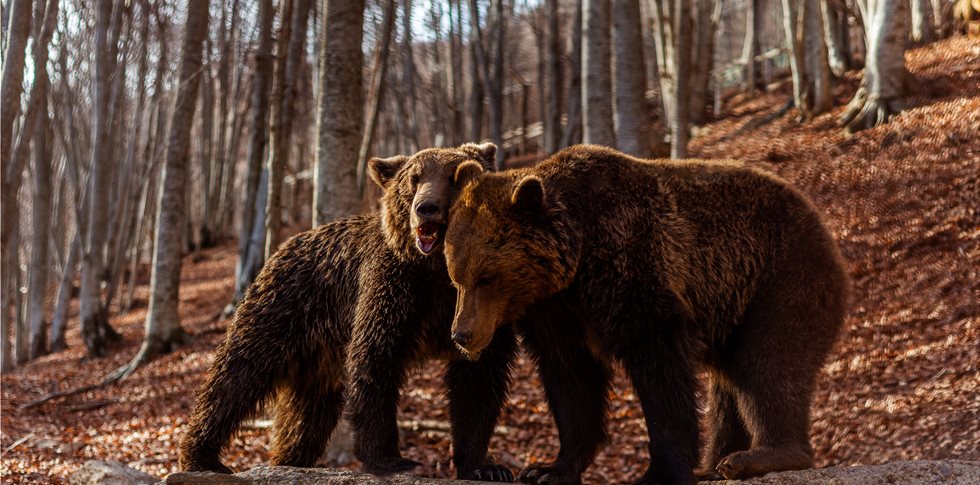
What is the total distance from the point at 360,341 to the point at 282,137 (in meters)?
9.75

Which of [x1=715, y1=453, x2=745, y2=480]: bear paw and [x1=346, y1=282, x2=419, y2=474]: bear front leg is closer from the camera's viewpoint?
[x1=715, y1=453, x2=745, y2=480]: bear paw

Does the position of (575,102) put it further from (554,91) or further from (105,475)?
(105,475)

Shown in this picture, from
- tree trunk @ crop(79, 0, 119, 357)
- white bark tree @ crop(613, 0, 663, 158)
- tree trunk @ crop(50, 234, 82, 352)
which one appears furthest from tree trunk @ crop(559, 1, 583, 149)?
tree trunk @ crop(50, 234, 82, 352)

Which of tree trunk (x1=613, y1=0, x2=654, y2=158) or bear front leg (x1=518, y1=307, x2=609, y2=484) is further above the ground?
tree trunk (x1=613, y1=0, x2=654, y2=158)

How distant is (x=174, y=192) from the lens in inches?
593

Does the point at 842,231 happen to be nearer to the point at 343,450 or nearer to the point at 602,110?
the point at 602,110

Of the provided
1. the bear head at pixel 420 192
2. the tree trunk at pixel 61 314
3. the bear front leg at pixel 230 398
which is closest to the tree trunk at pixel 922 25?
the bear head at pixel 420 192

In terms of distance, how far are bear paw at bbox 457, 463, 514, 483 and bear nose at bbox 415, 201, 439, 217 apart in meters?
1.65

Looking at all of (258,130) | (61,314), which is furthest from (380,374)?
(61,314)

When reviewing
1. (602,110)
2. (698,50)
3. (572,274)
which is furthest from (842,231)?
(698,50)

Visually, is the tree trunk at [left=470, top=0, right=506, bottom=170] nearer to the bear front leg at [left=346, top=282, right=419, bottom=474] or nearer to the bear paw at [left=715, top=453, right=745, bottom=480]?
Answer: the bear front leg at [left=346, top=282, right=419, bottom=474]

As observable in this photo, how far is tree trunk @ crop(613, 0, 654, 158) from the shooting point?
1044 cm

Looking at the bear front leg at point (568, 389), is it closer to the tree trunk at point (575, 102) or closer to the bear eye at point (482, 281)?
the bear eye at point (482, 281)

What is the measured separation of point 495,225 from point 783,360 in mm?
1924
